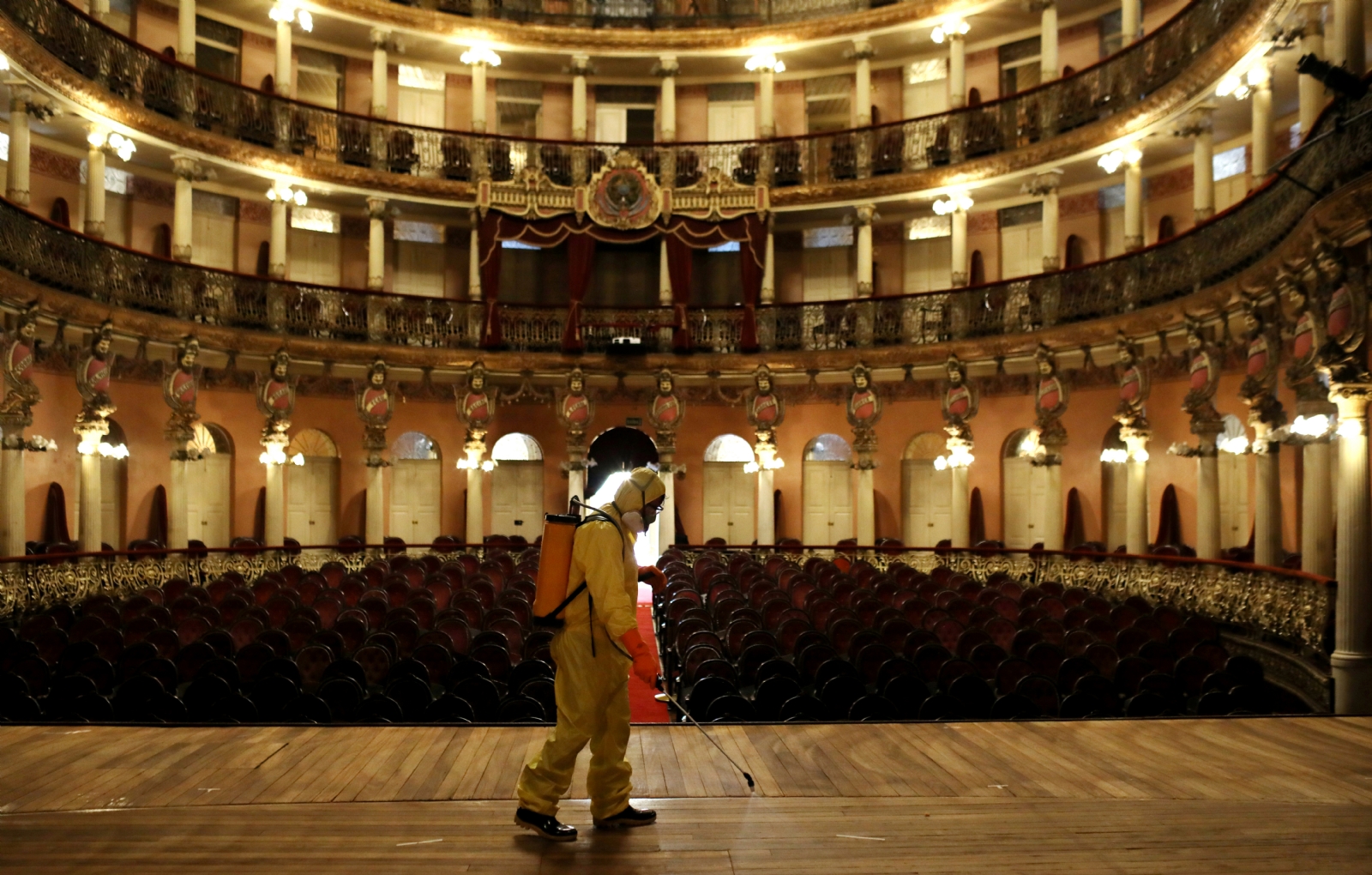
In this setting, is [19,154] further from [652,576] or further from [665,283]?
[652,576]

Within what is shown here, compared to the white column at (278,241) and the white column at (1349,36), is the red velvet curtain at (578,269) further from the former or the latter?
the white column at (1349,36)

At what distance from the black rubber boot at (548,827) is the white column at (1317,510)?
11.5 m

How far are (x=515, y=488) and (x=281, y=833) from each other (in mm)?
22778

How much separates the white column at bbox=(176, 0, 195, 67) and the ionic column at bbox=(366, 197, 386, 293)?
5047 mm

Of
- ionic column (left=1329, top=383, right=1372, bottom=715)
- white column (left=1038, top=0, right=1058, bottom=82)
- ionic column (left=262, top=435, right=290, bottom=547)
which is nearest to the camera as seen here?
ionic column (left=1329, top=383, right=1372, bottom=715)

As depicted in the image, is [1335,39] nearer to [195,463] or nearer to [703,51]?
[703,51]

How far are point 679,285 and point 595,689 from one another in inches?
856

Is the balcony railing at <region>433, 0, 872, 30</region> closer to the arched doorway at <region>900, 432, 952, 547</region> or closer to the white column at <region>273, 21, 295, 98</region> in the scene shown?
the white column at <region>273, 21, 295, 98</region>

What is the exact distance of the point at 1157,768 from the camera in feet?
21.8

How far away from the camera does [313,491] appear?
86.6 feet

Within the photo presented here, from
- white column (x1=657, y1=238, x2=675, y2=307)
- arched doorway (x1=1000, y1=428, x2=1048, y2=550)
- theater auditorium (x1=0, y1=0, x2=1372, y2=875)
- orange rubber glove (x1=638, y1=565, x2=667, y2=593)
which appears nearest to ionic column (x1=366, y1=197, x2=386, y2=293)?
theater auditorium (x1=0, y1=0, x2=1372, y2=875)

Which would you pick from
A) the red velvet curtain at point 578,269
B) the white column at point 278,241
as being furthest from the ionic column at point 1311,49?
the white column at point 278,241

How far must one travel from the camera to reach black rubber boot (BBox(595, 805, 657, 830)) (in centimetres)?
551

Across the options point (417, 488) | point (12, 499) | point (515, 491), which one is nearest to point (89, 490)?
point (12, 499)
